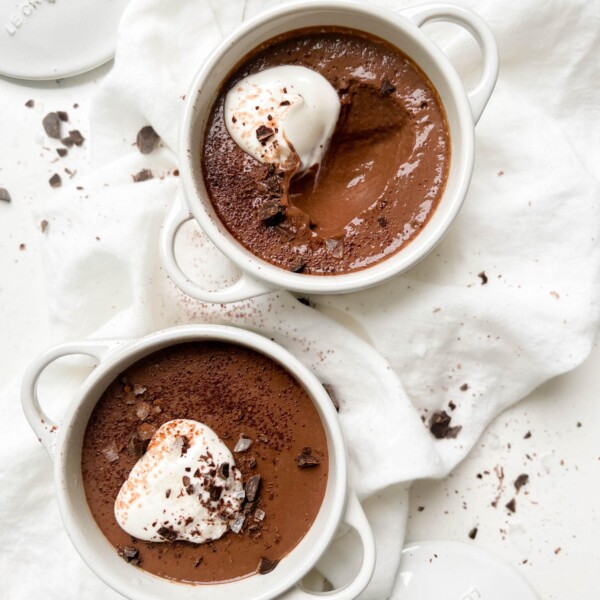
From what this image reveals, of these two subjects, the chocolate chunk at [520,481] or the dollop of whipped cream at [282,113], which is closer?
the dollop of whipped cream at [282,113]

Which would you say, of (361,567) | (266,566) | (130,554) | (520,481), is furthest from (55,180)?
(520,481)

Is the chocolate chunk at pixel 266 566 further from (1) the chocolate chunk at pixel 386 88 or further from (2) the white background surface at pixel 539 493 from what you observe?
(1) the chocolate chunk at pixel 386 88

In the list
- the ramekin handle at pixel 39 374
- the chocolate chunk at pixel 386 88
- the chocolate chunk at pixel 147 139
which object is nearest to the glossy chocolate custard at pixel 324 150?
the chocolate chunk at pixel 386 88

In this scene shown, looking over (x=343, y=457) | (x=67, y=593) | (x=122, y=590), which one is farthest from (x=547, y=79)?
(x=67, y=593)

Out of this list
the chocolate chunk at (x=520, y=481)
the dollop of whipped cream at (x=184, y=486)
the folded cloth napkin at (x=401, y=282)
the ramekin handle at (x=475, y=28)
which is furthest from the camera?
the chocolate chunk at (x=520, y=481)

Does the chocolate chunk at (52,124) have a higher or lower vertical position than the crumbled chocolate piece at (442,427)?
higher

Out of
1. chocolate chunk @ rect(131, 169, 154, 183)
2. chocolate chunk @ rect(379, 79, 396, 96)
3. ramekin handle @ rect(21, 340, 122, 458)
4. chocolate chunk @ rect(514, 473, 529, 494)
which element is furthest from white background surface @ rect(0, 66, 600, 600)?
chocolate chunk @ rect(379, 79, 396, 96)
